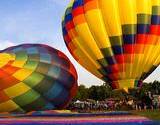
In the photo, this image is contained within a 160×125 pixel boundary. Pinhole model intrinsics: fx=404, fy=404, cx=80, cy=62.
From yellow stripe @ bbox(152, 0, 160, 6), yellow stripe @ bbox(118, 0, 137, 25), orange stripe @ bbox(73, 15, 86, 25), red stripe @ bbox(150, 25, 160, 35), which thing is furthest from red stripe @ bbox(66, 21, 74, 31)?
yellow stripe @ bbox(152, 0, 160, 6)

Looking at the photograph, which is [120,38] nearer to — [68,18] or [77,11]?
[77,11]

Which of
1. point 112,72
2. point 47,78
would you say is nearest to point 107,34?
point 112,72

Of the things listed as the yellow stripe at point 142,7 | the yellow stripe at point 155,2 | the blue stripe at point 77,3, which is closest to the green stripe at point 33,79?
the blue stripe at point 77,3

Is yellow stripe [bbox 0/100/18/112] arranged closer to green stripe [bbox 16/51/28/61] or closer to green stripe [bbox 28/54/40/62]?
green stripe [bbox 16/51/28/61]

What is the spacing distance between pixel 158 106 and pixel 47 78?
418 inches

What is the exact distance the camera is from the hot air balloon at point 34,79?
60.4ft

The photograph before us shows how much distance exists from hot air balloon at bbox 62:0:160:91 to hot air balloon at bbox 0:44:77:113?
5.65ft

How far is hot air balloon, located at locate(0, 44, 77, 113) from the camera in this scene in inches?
725

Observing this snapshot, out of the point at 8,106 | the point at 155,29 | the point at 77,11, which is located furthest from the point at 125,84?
the point at 8,106

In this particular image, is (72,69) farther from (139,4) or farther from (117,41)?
(139,4)

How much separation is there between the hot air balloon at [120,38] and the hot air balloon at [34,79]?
1.72m

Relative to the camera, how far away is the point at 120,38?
2003cm

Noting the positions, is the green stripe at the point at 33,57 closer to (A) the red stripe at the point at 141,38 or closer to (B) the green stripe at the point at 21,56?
(B) the green stripe at the point at 21,56

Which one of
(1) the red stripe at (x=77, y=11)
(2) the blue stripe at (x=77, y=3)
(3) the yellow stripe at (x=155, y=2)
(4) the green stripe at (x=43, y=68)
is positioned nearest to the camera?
(4) the green stripe at (x=43, y=68)
